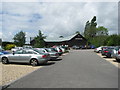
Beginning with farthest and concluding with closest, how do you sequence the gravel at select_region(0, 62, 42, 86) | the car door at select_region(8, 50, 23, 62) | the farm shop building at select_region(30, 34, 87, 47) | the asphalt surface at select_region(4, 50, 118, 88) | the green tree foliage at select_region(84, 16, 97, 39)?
the green tree foliage at select_region(84, 16, 97, 39) < the farm shop building at select_region(30, 34, 87, 47) < the car door at select_region(8, 50, 23, 62) < the gravel at select_region(0, 62, 42, 86) < the asphalt surface at select_region(4, 50, 118, 88)

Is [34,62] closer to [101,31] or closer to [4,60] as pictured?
[4,60]

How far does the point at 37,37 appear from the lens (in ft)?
137

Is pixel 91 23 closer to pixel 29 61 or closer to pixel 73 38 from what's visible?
pixel 73 38

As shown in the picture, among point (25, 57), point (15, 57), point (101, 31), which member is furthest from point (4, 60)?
point (101, 31)

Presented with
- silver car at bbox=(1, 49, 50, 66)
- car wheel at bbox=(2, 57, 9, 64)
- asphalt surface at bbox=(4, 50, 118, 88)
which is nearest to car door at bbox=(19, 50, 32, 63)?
silver car at bbox=(1, 49, 50, 66)

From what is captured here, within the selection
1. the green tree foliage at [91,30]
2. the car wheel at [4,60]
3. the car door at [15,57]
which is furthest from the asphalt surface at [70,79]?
the green tree foliage at [91,30]

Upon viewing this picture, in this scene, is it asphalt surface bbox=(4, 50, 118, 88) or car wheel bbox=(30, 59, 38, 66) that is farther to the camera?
car wheel bbox=(30, 59, 38, 66)

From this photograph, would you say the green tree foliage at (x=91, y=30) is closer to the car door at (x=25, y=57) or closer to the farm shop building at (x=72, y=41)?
the farm shop building at (x=72, y=41)

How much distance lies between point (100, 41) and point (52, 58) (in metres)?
44.4

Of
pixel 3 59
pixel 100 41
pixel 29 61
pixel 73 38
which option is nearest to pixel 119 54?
pixel 29 61

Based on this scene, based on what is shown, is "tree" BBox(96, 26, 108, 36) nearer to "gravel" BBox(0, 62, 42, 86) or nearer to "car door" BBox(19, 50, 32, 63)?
"car door" BBox(19, 50, 32, 63)

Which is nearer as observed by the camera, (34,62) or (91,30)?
(34,62)

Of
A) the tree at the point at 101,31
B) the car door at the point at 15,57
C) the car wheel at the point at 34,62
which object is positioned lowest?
the car wheel at the point at 34,62

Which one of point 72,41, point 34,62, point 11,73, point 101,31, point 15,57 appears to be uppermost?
point 101,31
